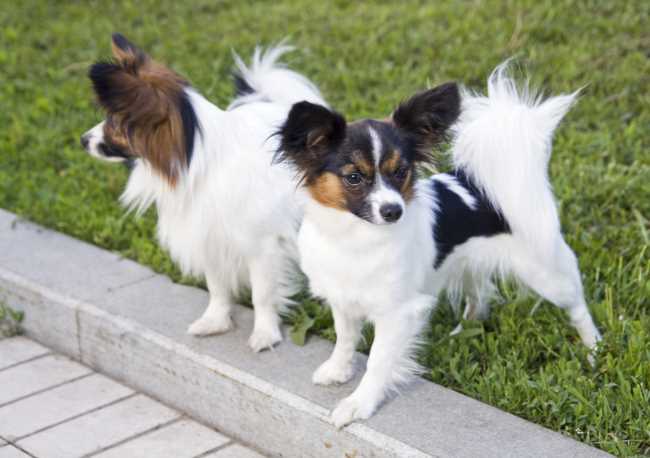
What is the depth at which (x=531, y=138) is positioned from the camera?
3562mm

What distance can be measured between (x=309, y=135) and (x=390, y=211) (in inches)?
15.8

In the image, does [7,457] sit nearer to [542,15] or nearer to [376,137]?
[376,137]

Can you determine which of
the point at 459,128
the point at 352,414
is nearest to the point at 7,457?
the point at 352,414

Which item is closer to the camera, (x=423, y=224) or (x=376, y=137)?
(x=376, y=137)

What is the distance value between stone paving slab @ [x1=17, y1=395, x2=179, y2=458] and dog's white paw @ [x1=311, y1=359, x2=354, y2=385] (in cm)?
72

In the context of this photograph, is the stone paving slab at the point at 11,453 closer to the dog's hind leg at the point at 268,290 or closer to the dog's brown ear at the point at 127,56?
the dog's hind leg at the point at 268,290

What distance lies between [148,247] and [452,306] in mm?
1698

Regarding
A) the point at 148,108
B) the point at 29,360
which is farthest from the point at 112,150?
the point at 29,360

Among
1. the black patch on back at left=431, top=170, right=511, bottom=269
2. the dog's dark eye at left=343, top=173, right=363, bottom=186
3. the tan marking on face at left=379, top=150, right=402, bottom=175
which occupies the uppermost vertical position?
the tan marking on face at left=379, top=150, right=402, bottom=175

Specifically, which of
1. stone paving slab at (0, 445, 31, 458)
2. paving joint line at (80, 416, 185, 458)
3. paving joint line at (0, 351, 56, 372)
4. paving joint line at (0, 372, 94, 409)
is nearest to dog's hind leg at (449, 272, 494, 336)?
paving joint line at (80, 416, 185, 458)

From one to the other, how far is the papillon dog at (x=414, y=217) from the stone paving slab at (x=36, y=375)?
136 centimetres

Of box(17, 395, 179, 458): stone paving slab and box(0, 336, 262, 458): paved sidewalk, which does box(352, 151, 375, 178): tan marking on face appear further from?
box(17, 395, 179, 458): stone paving slab

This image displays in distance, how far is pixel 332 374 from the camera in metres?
3.53

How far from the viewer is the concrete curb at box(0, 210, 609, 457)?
3.14m
